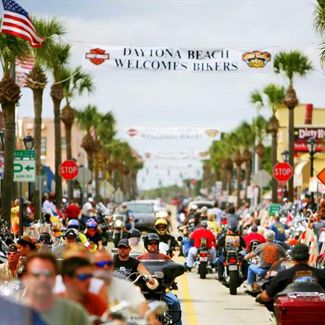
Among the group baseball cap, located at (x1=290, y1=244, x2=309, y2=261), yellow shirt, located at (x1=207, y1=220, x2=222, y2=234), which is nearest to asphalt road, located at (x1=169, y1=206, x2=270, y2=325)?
yellow shirt, located at (x1=207, y1=220, x2=222, y2=234)

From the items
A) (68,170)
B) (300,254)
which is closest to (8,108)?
(68,170)

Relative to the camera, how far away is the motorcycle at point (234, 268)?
27656 mm

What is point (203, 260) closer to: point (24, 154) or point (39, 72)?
point (24, 154)

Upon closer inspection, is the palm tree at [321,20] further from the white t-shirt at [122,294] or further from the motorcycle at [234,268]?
the white t-shirt at [122,294]

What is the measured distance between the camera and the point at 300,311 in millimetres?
13398

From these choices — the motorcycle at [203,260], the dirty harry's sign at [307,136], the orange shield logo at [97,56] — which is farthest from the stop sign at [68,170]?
the dirty harry's sign at [307,136]

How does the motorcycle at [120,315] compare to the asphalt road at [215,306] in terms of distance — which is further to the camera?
the asphalt road at [215,306]

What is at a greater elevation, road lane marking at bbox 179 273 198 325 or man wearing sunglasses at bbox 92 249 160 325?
man wearing sunglasses at bbox 92 249 160 325

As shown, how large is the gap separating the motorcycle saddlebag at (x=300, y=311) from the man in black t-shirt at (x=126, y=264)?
113 inches

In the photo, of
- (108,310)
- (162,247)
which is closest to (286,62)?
(162,247)

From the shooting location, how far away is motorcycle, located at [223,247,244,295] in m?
27.7

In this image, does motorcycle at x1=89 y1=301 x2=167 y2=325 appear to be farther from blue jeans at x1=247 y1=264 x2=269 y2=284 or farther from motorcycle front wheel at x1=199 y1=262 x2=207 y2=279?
motorcycle front wheel at x1=199 y1=262 x2=207 y2=279

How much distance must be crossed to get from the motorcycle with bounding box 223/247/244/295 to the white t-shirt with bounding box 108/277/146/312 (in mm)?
17685

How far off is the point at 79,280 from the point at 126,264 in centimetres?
752
